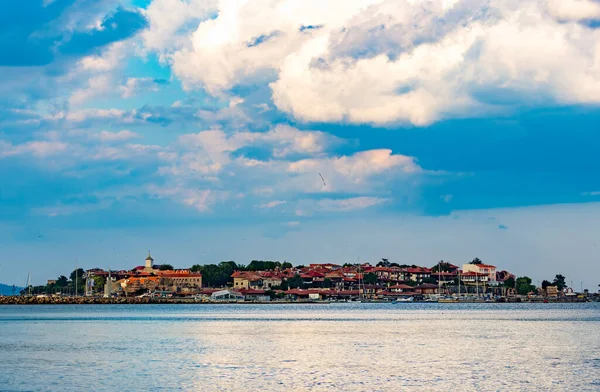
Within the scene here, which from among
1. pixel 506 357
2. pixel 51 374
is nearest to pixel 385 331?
pixel 506 357

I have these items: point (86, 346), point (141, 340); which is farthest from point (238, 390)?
point (141, 340)

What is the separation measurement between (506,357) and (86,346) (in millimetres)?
27480

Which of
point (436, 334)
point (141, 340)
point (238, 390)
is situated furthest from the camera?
point (436, 334)

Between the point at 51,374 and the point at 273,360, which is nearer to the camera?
the point at 51,374

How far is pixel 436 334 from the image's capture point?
228 ft

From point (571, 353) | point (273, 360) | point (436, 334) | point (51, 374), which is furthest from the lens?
point (436, 334)

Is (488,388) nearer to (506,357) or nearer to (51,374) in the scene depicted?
(506,357)

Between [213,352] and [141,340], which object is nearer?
[213,352]

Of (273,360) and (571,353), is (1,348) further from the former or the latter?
(571,353)

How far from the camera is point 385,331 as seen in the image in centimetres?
7444

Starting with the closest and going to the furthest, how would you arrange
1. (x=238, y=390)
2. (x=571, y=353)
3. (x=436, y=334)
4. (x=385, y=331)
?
1. (x=238, y=390)
2. (x=571, y=353)
3. (x=436, y=334)
4. (x=385, y=331)

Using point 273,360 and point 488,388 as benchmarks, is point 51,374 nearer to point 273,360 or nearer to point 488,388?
point 273,360

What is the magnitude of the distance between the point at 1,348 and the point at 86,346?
5371 millimetres

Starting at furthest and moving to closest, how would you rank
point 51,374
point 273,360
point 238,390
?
point 273,360 → point 51,374 → point 238,390
